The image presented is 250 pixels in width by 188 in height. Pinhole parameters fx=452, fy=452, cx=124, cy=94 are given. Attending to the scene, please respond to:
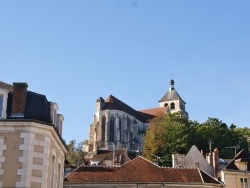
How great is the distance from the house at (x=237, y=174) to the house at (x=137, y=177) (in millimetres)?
1900

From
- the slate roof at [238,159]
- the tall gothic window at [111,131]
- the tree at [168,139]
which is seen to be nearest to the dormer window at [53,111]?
the slate roof at [238,159]

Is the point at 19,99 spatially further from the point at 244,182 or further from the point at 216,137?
the point at 216,137

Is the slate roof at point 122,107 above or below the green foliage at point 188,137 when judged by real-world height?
above

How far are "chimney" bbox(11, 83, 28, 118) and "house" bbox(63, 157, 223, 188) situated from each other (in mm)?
13442

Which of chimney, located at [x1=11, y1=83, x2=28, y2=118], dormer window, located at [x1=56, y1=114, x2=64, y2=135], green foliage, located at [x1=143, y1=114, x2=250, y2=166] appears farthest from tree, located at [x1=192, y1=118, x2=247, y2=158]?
chimney, located at [x1=11, y1=83, x2=28, y2=118]

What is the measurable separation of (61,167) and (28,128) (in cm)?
340

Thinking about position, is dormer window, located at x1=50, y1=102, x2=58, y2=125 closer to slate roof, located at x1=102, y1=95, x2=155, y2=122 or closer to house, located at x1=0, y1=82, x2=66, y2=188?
house, located at x1=0, y1=82, x2=66, y2=188

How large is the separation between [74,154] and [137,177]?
3662 centimetres

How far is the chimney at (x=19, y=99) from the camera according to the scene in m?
15.0

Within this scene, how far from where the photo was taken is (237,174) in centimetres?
3153

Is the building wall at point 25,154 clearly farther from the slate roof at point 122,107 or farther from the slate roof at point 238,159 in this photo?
the slate roof at point 122,107

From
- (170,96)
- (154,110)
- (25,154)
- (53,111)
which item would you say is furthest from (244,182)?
(170,96)

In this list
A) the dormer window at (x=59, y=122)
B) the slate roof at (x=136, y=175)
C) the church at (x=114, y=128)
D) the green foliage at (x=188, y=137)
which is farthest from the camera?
the church at (x=114, y=128)

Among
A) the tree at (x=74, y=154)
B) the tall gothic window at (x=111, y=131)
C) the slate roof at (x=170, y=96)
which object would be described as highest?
the slate roof at (x=170, y=96)
